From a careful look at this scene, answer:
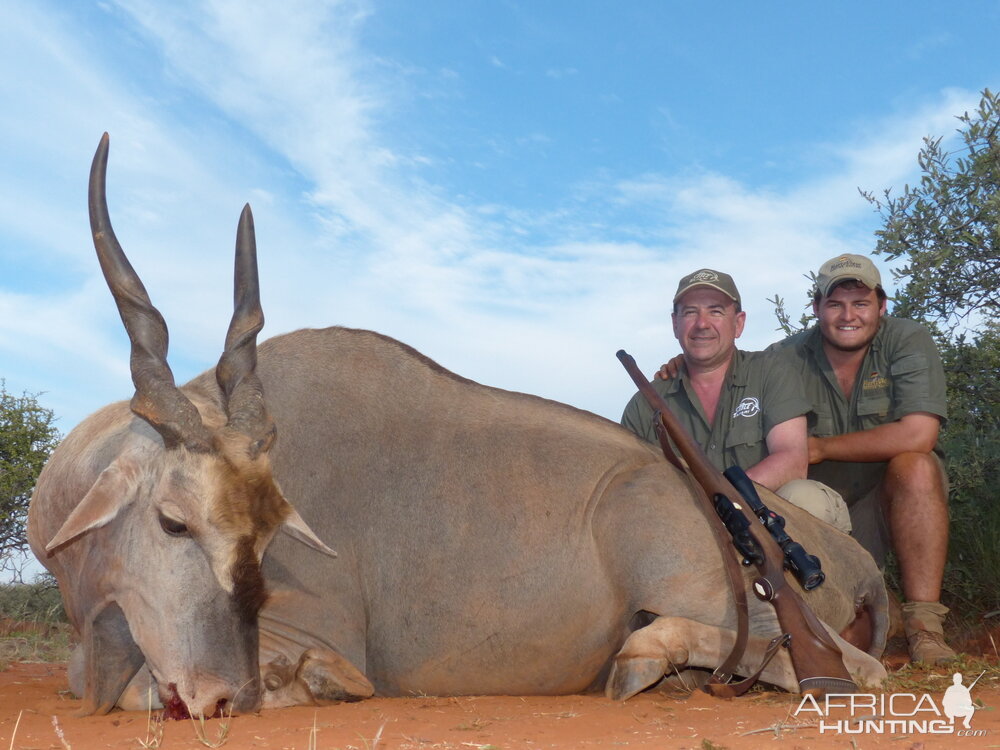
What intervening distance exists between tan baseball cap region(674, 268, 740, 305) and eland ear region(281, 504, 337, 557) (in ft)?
11.0

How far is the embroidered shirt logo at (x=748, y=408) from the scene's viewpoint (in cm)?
607

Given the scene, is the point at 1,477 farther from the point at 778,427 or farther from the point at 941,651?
the point at 941,651

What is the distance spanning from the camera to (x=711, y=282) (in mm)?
6422

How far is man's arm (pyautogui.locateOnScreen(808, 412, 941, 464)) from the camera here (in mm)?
6062

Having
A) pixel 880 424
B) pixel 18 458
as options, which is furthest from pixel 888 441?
pixel 18 458

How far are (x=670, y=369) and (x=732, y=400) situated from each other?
54 centimetres

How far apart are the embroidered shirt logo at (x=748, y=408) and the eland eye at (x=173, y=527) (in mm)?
3555

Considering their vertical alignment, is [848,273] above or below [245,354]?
above

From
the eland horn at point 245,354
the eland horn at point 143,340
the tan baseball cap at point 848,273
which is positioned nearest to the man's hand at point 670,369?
the tan baseball cap at point 848,273

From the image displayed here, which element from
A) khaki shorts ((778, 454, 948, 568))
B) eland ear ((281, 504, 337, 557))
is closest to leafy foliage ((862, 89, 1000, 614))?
khaki shorts ((778, 454, 948, 568))

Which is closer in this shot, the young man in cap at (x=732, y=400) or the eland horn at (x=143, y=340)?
the eland horn at (x=143, y=340)

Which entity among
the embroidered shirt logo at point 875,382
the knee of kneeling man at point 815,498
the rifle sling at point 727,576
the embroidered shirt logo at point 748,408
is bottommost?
the rifle sling at point 727,576

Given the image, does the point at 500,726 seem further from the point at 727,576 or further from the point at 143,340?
the point at 143,340

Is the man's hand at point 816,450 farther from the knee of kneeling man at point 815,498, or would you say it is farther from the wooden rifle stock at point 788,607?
the wooden rifle stock at point 788,607
